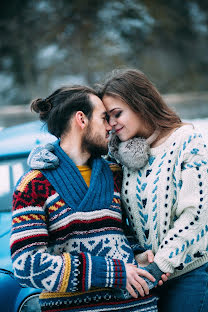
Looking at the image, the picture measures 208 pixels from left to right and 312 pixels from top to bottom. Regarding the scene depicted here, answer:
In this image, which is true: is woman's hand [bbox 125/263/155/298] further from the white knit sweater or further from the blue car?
the blue car

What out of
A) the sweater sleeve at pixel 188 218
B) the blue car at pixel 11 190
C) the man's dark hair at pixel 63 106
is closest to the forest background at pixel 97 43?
A: the blue car at pixel 11 190

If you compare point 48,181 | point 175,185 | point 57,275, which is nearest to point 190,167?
point 175,185

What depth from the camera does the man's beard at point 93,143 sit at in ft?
6.61

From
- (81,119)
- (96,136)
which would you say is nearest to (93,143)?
(96,136)

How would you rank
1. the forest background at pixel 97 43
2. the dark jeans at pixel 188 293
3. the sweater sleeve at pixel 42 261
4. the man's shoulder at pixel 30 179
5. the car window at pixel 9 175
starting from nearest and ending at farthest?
1. the sweater sleeve at pixel 42 261
2. the man's shoulder at pixel 30 179
3. the dark jeans at pixel 188 293
4. the car window at pixel 9 175
5. the forest background at pixel 97 43

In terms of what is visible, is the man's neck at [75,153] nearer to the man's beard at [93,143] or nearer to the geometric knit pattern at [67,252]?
the man's beard at [93,143]

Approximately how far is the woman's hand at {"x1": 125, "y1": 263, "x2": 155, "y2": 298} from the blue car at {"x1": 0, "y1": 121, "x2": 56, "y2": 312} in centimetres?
60

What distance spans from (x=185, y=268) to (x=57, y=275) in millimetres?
707

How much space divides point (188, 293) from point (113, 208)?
60 centimetres

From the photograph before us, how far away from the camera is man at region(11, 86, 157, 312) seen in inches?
64.9

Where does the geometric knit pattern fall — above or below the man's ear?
below

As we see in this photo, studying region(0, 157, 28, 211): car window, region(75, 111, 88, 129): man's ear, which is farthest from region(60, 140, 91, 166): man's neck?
region(0, 157, 28, 211): car window

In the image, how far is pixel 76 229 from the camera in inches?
70.5

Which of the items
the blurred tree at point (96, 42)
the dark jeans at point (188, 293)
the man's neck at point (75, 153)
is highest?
the blurred tree at point (96, 42)
